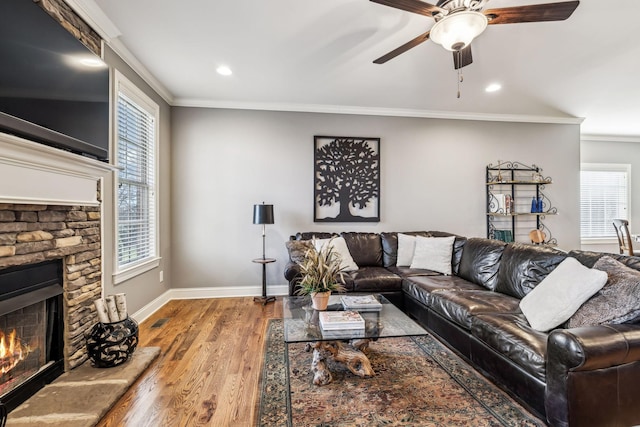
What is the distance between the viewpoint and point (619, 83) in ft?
12.1

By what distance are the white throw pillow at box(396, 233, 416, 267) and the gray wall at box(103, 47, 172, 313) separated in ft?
10.1

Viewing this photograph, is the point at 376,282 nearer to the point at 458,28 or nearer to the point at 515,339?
the point at 515,339

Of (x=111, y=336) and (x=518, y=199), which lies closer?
(x=111, y=336)

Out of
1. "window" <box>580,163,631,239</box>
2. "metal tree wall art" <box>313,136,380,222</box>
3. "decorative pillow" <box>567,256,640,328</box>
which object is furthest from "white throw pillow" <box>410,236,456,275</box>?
"window" <box>580,163,631,239</box>

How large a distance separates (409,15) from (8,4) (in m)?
2.47

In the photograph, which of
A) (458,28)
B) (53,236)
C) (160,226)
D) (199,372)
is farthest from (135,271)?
(458,28)

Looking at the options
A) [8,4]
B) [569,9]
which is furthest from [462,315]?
[8,4]

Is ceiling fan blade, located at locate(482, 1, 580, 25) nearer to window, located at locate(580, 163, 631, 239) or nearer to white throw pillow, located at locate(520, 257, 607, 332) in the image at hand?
white throw pillow, located at locate(520, 257, 607, 332)

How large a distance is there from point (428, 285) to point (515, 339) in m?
1.25

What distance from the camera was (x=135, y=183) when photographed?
334cm

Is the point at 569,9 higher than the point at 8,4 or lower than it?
higher

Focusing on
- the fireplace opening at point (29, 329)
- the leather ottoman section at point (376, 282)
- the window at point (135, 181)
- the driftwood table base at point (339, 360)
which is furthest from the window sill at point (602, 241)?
the fireplace opening at point (29, 329)

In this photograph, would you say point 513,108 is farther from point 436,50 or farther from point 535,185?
point 436,50

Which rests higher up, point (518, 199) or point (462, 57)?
point (462, 57)
